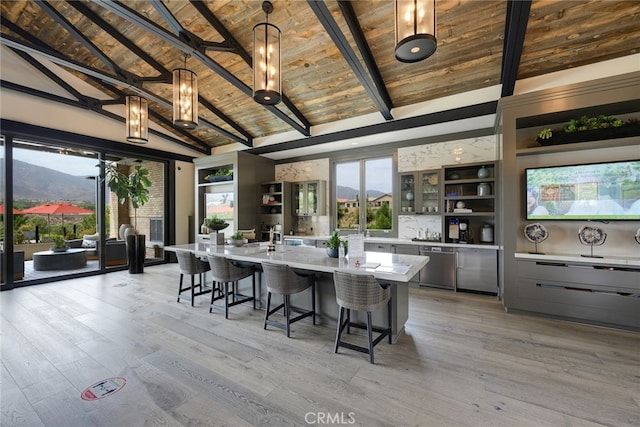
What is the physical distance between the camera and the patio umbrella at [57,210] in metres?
5.82

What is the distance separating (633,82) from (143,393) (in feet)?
18.6

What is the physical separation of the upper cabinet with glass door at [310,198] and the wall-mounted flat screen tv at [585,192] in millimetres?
3891

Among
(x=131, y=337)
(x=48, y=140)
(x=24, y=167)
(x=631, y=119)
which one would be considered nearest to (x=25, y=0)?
(x=48, y=140)

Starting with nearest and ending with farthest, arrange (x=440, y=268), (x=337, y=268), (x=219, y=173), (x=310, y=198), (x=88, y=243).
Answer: (x=337, y=268) → (x=440, y=268) → (x=310, y=198) → (x=219, y=173) → (x=88, y=243)

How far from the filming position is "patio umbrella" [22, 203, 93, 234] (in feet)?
19.1

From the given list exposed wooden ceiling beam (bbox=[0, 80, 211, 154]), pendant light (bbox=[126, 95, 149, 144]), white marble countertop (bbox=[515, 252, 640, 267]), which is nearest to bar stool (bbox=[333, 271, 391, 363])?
white marble countertop (bbox=[515, 252, 640, 267])

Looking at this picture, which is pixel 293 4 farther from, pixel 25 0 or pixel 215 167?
pixel 215 167

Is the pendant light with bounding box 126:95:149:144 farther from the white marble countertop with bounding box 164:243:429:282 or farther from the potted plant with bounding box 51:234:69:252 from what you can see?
the potted plant with bounding box 51:234:69:252

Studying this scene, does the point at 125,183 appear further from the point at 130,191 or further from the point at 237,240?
the point at 237,240

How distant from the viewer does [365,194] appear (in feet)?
19.9

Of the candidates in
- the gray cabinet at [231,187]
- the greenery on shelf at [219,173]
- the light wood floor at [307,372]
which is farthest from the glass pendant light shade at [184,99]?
the greenery on shelf at [219,173]

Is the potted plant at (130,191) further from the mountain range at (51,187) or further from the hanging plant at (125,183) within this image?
the mountain range at (51,187)

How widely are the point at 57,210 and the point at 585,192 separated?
32.1 feet

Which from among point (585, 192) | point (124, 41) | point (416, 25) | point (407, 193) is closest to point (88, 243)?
point (124, 41)
